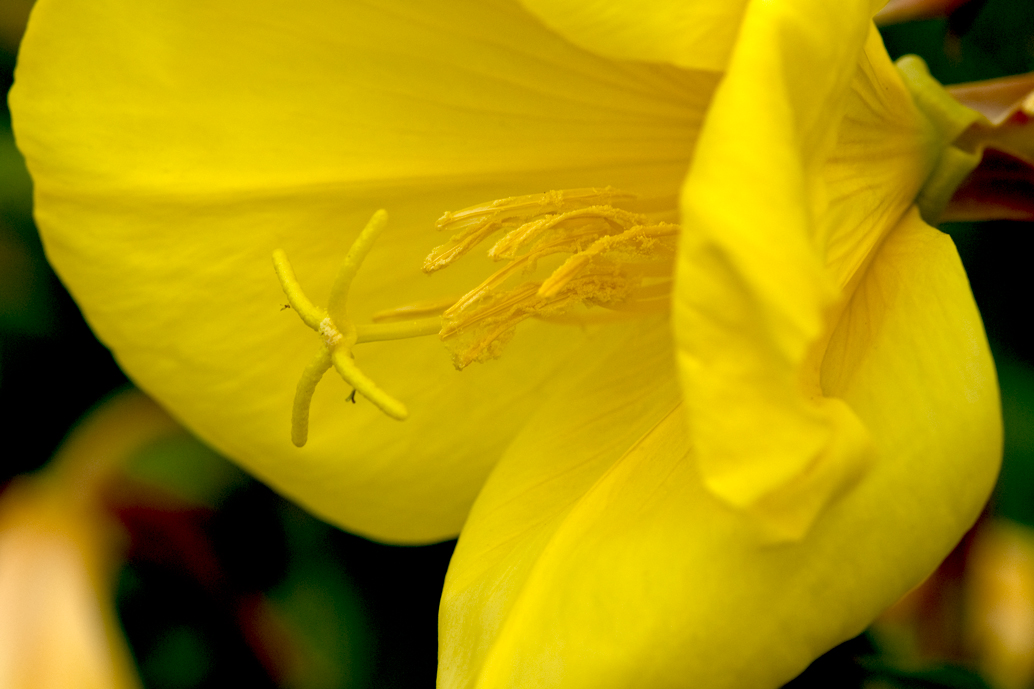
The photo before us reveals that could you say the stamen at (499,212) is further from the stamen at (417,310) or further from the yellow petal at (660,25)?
the yellow petal at (660,25)

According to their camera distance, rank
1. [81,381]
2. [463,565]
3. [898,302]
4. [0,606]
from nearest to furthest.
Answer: [898,302], [463,565], [0,606], [81,381]

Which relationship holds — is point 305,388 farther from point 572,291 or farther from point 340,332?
point 572,291

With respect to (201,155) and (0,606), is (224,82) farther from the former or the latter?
(0,606)

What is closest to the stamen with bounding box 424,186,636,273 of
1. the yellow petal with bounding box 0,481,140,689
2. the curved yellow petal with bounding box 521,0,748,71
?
the curved yellow petal with bounding box 521,0,748,71

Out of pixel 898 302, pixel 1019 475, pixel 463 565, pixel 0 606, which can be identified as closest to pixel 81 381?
pixel 0 606

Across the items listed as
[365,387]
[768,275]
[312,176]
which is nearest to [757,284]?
[768,275]
